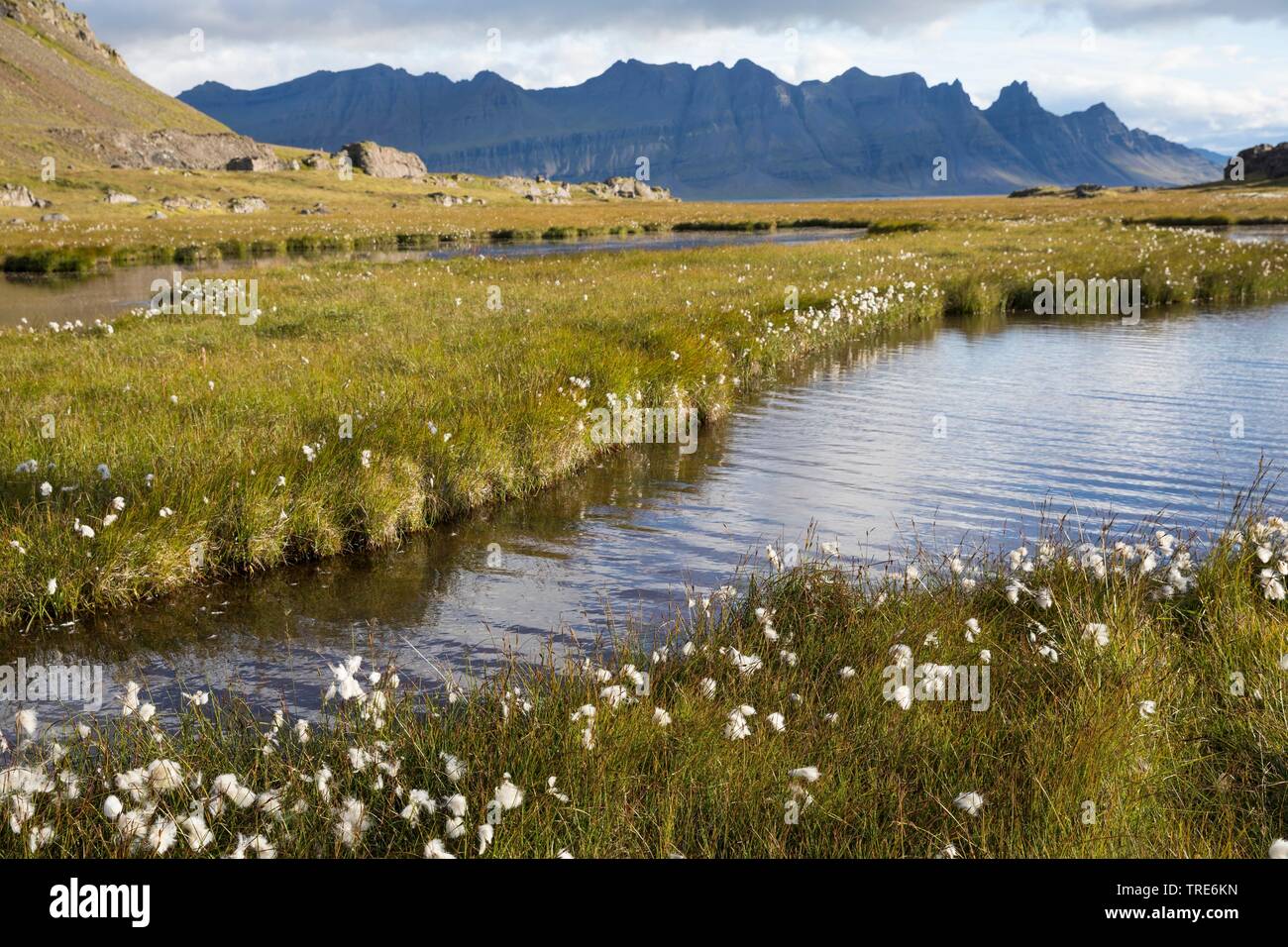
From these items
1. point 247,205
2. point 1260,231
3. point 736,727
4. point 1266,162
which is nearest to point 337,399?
point 736,727

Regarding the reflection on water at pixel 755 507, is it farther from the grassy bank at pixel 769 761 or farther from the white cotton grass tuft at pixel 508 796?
the white cotton grass tuft at pixel 508 796

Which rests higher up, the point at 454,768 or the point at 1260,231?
the point at 1260,231

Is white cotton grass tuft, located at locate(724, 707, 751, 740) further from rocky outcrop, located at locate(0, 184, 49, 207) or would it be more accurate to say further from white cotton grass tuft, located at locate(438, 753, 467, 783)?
rocky outcrop, located at locate(0, 184, 49, 207)

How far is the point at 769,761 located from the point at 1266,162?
22721cm

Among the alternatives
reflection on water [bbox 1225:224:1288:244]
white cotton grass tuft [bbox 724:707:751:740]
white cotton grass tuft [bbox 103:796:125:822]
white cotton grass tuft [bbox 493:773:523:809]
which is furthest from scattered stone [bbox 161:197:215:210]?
white cotton grass tuft [bbox 493:773:523:809]

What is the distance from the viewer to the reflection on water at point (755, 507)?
25.7 ft

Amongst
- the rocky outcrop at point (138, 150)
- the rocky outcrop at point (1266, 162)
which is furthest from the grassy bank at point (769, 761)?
the rocky outcrop at point (1266, 162)

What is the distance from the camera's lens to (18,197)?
9281 centimetres

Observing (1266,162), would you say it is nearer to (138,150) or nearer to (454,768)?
(454,768)

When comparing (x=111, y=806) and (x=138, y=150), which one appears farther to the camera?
(x=138, y=150)

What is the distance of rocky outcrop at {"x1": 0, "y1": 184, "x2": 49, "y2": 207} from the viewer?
91.8 metres

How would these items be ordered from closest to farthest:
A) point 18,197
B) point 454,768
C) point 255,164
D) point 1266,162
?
point 454,768 < point 18,197 < point 255,164 < point 1266,162
